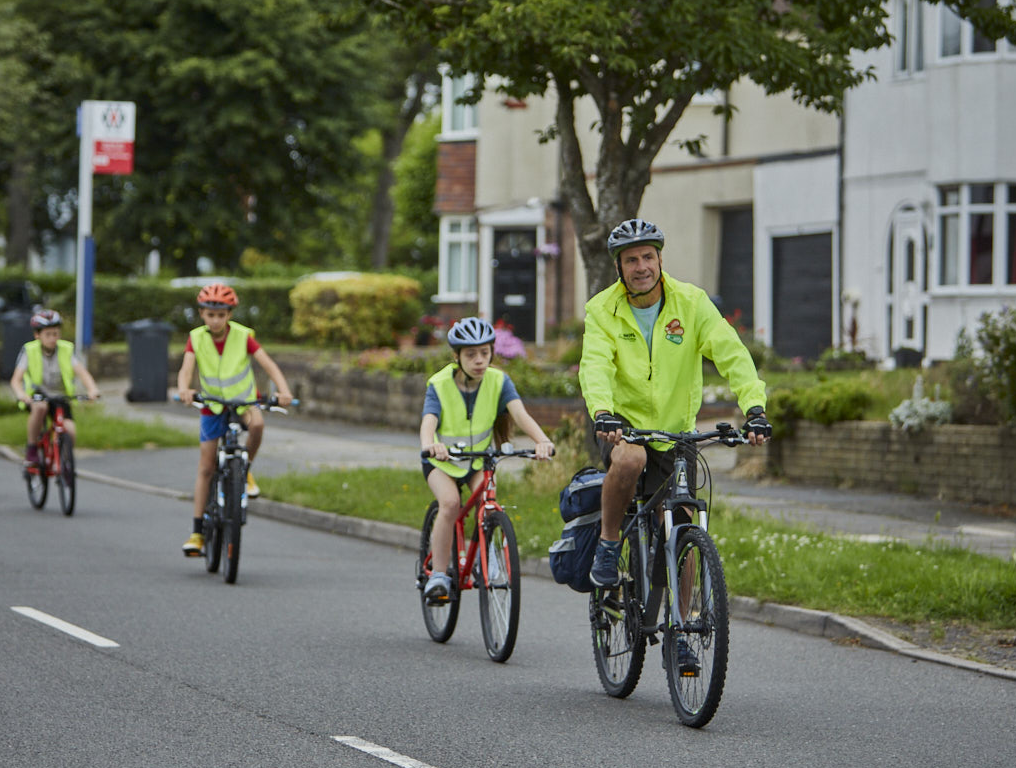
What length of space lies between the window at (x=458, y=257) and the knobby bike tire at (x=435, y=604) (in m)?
29.4

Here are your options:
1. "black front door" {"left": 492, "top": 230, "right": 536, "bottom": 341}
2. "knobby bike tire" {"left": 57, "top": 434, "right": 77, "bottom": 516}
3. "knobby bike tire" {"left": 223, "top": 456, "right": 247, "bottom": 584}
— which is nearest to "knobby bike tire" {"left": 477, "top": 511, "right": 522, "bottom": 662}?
"knobby bike tire" {"left": 223, "top": 456, "right": 247, "bottom": 584}

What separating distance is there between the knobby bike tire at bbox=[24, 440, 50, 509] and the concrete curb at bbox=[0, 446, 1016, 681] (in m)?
2.15

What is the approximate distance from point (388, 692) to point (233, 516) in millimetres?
3798

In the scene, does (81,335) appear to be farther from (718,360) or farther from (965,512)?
(718,360)

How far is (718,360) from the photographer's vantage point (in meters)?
6.75

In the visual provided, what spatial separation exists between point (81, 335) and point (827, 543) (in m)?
16.2

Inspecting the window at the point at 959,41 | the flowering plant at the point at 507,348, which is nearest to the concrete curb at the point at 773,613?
the flowering plant at the point at 507,348

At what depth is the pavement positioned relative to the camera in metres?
9.45

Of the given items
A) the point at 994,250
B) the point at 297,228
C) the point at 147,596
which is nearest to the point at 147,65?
the point at 297,228

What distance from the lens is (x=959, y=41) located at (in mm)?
24922

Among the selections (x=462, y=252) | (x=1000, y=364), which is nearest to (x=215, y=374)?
(x=1000, y=364)

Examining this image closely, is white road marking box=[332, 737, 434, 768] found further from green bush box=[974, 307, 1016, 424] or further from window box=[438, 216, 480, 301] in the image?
window box=[438, 216, 480, 301]

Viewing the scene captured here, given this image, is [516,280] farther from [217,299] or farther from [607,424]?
[607,424]

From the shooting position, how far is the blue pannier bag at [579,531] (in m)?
7.20
